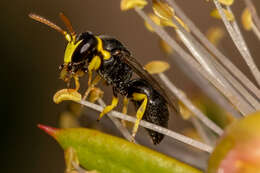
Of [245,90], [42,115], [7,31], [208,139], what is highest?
[7,31]

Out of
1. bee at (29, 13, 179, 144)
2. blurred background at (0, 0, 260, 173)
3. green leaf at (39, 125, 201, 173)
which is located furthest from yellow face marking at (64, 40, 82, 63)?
blurred background at (0, 0, 260, 173)

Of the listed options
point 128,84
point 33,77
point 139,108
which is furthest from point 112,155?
point 33,77

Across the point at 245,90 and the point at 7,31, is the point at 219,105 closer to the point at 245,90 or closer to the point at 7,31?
the point at 245,90

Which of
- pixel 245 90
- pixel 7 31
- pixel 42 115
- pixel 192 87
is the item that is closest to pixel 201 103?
pixel 192 87

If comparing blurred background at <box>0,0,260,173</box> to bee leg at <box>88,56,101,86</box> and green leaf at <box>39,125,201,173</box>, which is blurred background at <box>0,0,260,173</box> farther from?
green leaf at <box>39,125,201,173</box>

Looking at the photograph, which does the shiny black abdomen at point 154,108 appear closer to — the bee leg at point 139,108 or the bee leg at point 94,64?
the bee leg at point 139,108

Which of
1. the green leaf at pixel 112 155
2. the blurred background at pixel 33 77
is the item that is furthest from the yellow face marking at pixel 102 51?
the blurred background at pixel 33 77
